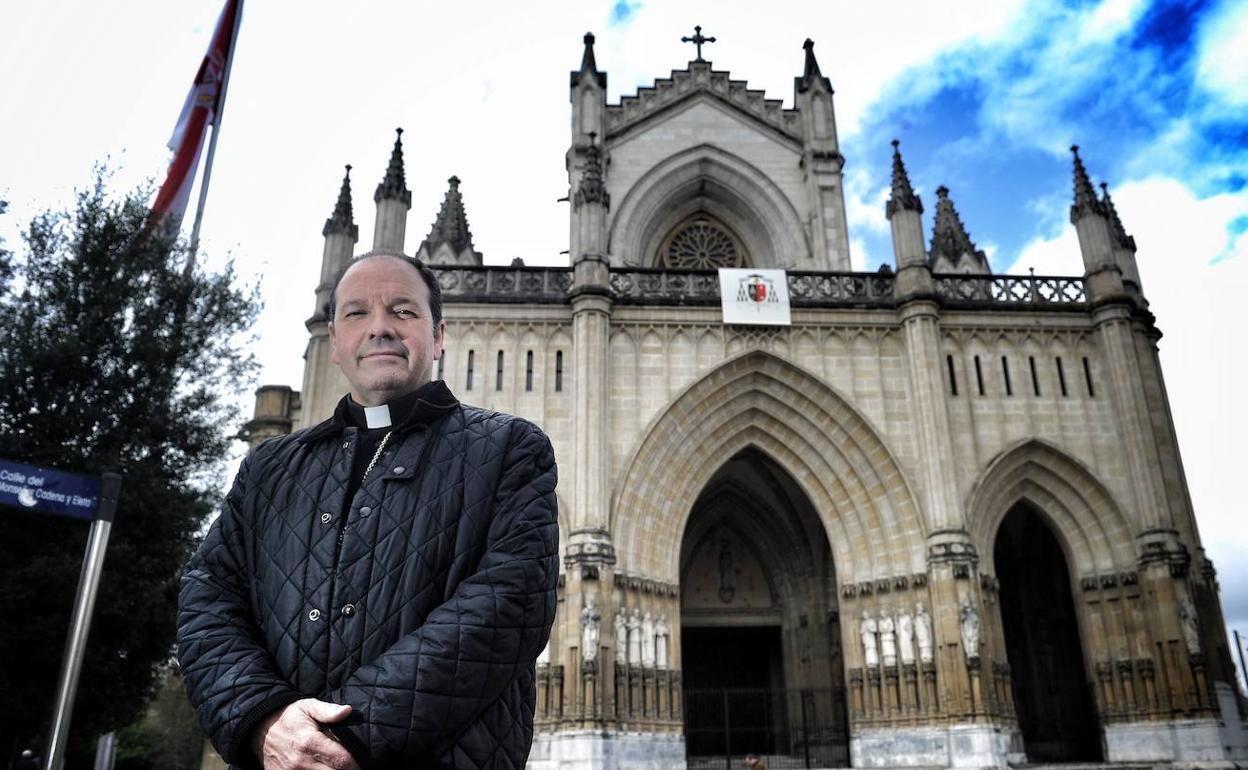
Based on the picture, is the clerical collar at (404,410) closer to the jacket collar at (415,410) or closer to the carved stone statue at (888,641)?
the jacket collar at (415,410)

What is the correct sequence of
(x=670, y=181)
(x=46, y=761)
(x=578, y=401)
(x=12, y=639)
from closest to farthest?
(x=46, y=761) → (x=12, y=639) → (x=578, y=401) → (x=670, y=181)

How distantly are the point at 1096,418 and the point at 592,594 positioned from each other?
11.4 m

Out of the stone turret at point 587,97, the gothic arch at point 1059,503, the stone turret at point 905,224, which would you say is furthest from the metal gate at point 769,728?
the stone turret at point 587,97

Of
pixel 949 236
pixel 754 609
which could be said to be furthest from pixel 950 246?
pixel 754 609

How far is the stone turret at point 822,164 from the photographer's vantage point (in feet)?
80.9

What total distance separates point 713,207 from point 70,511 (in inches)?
801

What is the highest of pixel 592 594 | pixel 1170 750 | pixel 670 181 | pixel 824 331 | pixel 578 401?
pixel 670 181

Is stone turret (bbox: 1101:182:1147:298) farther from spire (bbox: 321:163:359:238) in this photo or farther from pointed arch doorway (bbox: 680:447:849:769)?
spire (bbox: 321:163:359:238)

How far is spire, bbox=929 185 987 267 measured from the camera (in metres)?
27.3

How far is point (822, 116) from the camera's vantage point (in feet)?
87.0

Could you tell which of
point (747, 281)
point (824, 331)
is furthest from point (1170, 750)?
point (747, 281)

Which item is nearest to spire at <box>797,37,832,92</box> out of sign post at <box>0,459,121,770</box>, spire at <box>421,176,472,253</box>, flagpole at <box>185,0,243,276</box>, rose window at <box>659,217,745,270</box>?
rose window at <box>659,217,745,270</box>

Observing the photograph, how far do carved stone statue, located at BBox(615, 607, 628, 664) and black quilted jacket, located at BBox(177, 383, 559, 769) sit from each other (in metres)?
15.0

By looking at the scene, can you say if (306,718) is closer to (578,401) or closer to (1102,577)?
(578,401)
